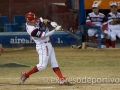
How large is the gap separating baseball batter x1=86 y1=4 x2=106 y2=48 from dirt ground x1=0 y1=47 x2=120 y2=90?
648 millimetres

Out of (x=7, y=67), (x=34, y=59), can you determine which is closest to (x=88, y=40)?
(x=34, y=59)

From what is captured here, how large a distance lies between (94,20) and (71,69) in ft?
14.5

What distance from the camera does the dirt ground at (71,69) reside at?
9.59m

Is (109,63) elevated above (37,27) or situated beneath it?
situated beneath

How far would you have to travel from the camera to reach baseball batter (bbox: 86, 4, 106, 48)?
15914 millimetres

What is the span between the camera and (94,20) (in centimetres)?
1612

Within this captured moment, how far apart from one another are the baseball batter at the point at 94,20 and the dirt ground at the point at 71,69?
0.65 meters

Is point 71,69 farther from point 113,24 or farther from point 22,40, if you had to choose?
point 22,40

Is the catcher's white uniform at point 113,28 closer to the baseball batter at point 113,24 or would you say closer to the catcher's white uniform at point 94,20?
the baseball batter at point 113,24

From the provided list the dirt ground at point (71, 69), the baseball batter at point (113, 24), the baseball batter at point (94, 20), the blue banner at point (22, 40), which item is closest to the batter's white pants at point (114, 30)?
the baseball batter at point (113, 24)

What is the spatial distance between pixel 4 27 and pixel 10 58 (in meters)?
3.72

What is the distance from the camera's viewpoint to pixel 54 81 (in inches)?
403

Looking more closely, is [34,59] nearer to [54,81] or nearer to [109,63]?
[109,63]

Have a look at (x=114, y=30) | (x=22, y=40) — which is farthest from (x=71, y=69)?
(x=22, y=40)
